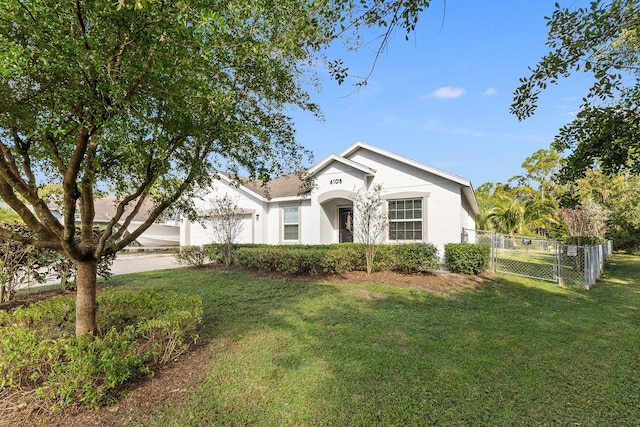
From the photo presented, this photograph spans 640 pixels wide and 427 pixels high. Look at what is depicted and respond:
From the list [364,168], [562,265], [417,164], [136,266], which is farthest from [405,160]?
[136,266]

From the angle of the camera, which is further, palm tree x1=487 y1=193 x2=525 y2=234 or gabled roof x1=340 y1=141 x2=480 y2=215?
palm tree x1=487 y1=193 x2=525 y2=234

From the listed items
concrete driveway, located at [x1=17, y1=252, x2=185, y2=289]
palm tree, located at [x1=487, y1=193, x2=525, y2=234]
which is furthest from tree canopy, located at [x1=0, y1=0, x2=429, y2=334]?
palm tree, located at [x1=487, y1=193, x2=525, y2=234]

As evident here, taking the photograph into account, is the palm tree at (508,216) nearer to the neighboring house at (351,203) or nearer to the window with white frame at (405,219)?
the neighboring house at (351,203)

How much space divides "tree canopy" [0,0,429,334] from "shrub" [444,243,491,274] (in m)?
8.46

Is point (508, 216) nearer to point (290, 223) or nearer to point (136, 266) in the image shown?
point (290, 223)

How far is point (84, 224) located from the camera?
157 inches

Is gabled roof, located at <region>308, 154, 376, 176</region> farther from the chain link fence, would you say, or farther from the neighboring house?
the chain link fence

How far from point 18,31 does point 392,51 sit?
3.45 metres

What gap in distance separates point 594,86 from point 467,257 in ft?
26.6

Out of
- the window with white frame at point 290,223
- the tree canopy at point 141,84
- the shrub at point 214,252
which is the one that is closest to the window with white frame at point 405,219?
the window with white frame at point 290,223

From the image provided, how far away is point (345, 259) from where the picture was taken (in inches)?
410

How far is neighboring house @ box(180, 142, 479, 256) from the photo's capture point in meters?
12.2

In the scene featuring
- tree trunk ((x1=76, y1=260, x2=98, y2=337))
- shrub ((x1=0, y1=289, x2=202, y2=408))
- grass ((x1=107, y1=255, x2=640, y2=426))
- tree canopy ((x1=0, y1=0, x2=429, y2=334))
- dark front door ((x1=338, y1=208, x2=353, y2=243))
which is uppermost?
tree canopy ((x1=0, y1=0, x2=429, y2=334))

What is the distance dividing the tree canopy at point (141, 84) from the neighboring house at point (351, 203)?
5.79m
